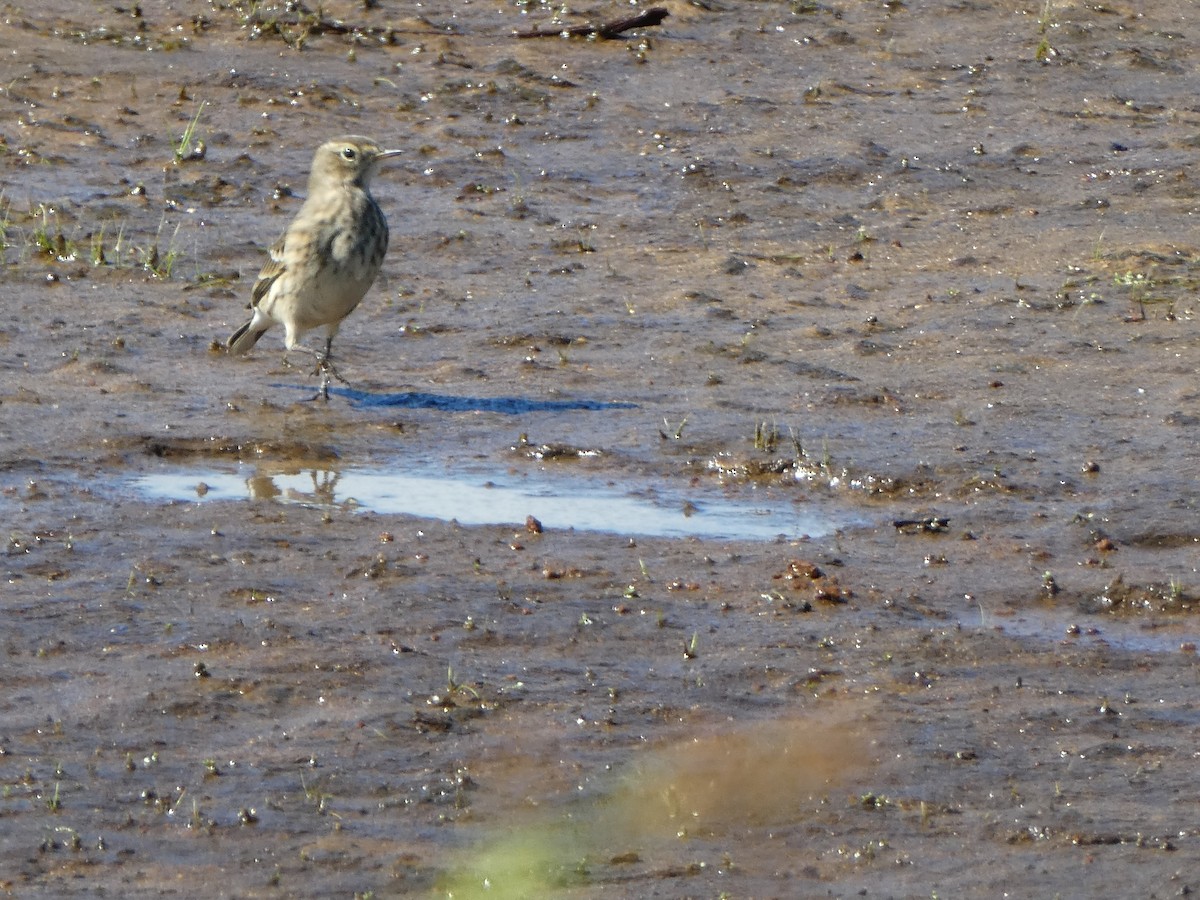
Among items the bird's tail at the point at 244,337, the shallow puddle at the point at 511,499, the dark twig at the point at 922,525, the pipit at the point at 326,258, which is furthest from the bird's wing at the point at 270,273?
the dark twig at the point at 922,525

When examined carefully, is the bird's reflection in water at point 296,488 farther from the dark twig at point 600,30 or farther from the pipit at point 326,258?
the dark twig at point 600,30

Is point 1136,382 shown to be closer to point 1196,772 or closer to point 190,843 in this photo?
point 1196,772

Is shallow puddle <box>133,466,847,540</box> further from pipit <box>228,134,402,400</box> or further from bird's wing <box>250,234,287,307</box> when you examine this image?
bird's wing <box>250,234,287,307</box>

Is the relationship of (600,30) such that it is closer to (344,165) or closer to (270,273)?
(344,165)

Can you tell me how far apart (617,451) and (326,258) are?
5.95 feet

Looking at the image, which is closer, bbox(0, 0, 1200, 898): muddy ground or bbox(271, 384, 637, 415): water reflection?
bbox(0, 0, 1200, 898): muddy ground

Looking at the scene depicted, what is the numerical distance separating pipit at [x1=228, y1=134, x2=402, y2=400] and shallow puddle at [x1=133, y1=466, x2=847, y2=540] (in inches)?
49.8

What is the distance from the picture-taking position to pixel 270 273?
33.6ft

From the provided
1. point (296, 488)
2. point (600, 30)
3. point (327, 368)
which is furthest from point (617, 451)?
point (600, 30)

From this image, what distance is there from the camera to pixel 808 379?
1022 cm

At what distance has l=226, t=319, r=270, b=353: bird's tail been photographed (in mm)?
10359

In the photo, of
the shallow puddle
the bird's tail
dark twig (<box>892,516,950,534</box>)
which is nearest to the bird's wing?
the bird's tail

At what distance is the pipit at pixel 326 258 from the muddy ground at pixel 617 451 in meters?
0.31

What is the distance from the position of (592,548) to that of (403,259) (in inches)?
182
